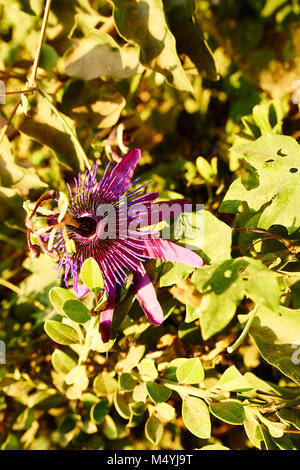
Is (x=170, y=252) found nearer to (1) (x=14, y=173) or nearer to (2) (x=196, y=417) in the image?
(2) (x=196, y=417)

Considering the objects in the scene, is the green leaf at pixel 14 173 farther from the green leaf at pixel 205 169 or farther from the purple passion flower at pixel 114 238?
the green leaf at pixel 205 169

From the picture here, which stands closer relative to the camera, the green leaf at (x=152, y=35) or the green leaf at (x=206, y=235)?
the green leaf at (x=206, y=235)

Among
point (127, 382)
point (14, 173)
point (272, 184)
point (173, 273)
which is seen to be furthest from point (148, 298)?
point (14, 173)

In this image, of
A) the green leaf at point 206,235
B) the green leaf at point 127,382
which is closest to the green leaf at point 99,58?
the green leaf at point 206,235

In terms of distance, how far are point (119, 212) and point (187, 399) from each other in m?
0.34

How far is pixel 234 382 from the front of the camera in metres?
0.69

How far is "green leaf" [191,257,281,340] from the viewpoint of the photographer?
0.53 m

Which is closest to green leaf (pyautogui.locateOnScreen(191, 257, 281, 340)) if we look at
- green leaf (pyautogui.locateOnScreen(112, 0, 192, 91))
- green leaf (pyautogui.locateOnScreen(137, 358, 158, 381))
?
green leaf (pyautogui.locateOnScreen(137, 358, 158, 381))

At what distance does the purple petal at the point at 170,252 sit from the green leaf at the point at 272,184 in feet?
0.34

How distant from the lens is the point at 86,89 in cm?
97

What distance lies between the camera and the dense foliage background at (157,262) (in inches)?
27.5
